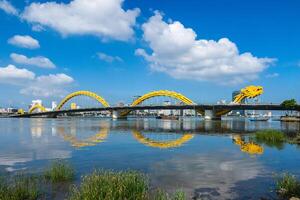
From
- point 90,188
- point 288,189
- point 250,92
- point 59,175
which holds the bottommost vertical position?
point 288,189

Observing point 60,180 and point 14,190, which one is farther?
point 60,180

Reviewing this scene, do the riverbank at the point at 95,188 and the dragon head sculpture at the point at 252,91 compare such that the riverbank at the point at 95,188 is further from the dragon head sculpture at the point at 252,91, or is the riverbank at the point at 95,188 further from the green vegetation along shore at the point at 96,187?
the dragon head sculpture at the point at 252,91

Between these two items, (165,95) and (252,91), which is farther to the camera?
(165,95)

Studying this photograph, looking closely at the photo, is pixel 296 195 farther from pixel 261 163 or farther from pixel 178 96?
pixel 178 96

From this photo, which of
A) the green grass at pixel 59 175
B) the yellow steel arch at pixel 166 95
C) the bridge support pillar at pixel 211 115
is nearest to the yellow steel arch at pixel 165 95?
the yellow steel arch at pixel 166 95

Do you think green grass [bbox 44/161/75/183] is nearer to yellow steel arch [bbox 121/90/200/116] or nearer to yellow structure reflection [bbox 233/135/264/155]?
yellow structure reflection [bbox 233/135/264/155]

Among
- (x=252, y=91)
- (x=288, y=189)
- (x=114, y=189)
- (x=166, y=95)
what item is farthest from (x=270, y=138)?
(x=166, y=95)

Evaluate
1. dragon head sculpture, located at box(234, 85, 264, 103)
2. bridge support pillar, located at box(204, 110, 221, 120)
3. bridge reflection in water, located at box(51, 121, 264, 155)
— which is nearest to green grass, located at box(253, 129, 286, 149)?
bridge reflection in water, located at box(51, 121, 264, 155)

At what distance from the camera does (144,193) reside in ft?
42.3

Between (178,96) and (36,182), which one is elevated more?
(178,96)

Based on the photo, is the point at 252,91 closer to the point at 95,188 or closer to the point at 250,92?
the point at 250,92

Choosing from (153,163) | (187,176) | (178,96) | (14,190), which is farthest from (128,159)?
(178,96)

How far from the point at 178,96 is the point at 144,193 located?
173 metres

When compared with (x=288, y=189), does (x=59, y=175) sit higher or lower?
higher
